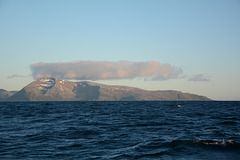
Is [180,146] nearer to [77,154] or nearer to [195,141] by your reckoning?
[195,141]

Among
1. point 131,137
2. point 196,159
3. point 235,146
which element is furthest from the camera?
point 131,137

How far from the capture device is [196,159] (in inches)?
590

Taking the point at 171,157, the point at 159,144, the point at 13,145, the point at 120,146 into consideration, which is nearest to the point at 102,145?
the point at 120,146

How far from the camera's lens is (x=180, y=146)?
18.5m

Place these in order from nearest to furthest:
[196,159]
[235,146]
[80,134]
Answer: [196,159] < [235,146] < [80,134]

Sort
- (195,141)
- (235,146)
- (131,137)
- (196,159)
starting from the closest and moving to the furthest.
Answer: (196,159), (235,146), (195,141), (131,137)

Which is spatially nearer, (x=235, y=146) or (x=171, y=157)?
(x=171, y=157)

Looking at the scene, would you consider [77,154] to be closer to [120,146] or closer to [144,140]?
[120,146]

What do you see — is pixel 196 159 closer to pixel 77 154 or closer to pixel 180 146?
pixel 180 146

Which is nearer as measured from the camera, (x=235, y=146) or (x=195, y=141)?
(x=235, y=146)

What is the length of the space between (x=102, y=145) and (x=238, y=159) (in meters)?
10.1

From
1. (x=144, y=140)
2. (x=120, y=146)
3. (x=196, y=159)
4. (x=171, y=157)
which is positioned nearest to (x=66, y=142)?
(x=120, y=146)

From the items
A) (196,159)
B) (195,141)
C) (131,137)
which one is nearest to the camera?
(196,159)

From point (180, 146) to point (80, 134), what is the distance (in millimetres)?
10822
